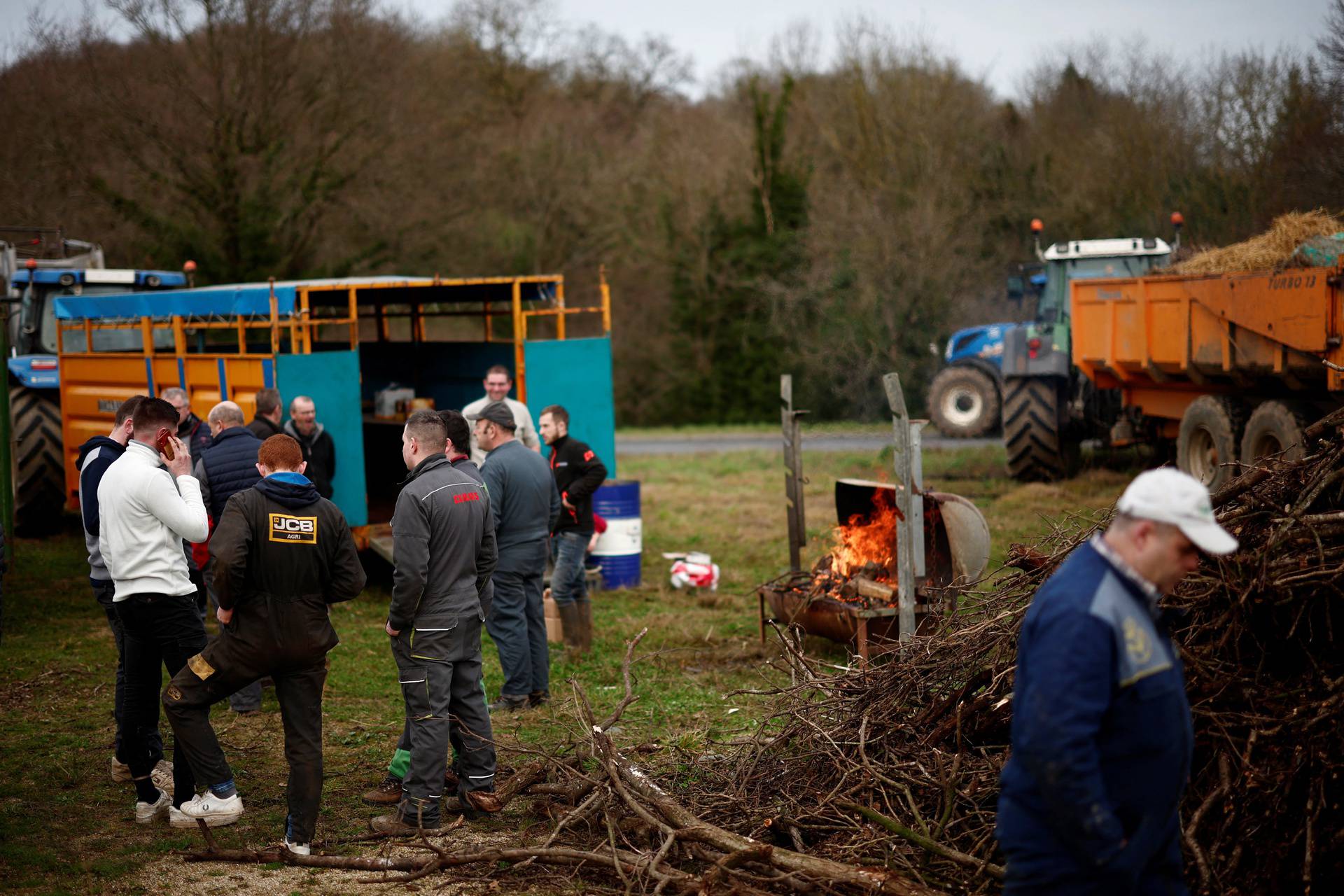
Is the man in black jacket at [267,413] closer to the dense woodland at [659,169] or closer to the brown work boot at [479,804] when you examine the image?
the brown work boot at [479,804]

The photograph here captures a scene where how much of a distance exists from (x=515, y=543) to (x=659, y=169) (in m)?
24.2

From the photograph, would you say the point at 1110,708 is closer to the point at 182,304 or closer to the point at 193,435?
the point at 193,435

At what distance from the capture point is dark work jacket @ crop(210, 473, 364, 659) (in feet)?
15.7

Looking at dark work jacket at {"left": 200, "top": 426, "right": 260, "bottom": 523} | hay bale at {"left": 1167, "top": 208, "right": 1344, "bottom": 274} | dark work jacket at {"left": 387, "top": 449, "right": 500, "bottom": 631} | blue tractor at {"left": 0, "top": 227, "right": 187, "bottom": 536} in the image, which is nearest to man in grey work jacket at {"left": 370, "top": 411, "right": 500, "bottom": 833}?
dark work jacket at {"left": 387, "top": 449, "right": 500, "bottom": 631}

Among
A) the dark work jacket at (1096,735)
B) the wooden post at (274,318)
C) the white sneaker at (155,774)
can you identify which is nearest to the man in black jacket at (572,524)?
the wooden post at (274,318)

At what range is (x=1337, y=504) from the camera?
4.44 m

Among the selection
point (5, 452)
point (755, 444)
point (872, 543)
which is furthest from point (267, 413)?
point (755, 444)

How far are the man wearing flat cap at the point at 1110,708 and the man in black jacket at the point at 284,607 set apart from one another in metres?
3.15

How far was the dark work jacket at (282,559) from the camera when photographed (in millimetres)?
4797

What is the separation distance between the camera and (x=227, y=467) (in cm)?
690

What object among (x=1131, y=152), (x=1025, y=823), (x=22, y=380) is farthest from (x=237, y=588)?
(x=1131, y=152)

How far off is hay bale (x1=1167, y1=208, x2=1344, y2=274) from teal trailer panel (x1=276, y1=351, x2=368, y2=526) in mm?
8041

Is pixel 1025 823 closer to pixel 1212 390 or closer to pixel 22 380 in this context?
pixel 1212 390

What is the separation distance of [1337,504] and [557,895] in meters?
3.32
